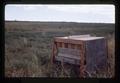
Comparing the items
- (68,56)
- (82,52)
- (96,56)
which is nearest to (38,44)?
(68,56)

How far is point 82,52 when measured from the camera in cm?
299

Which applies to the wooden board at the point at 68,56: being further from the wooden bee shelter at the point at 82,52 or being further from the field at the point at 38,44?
the field at the point at 38,44

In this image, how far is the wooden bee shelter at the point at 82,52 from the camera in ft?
9.80

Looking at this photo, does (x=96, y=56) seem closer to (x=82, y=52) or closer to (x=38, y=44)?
(x=82, y=52)

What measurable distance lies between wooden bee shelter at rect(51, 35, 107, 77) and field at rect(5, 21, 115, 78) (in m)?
0.06

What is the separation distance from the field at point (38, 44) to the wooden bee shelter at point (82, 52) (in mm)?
59

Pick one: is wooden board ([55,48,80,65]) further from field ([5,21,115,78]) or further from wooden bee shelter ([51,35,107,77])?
field ([5,21,115,78])

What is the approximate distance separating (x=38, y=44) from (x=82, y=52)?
52cm

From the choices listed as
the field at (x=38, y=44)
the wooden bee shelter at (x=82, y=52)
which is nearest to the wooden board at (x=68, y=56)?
the wooden bee shelter at (x=82, y=52)

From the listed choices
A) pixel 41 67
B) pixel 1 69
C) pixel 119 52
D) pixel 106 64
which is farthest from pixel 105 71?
pixel 1 69

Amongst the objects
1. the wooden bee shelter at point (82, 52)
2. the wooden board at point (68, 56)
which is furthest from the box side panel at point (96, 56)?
the wooden board at point (68, 56)

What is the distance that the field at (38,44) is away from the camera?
3.03 metres

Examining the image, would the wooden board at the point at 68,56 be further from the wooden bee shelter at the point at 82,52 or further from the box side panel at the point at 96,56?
the box side panel at the point at 96,56

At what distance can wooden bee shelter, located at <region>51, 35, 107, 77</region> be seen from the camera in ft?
9.80
